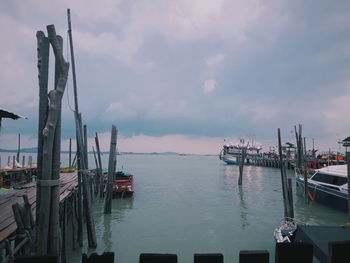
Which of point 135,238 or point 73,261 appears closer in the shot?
point 73,261

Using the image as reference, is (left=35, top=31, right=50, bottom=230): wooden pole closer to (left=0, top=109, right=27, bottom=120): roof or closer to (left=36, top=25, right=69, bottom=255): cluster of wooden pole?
(left=36, top=25, right=69, bottom=255): cluster of wooden pole

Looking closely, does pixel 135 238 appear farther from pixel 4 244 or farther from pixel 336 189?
pixel 336 189

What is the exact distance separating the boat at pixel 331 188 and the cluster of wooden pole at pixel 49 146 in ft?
59.7

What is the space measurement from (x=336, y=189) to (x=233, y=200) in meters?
8.14

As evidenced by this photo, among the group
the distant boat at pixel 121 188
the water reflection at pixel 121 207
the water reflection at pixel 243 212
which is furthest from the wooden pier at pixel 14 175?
the water reflection at pixel 243 212

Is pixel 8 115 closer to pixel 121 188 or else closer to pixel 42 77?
pixel 42 77

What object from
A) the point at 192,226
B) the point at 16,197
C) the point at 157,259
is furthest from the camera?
the point at 192,226

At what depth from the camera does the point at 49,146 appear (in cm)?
437

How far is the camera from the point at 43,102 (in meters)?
4.64

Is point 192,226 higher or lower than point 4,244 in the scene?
lower

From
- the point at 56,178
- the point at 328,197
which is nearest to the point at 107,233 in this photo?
the point at 56,178

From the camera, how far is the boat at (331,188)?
16.6 metres

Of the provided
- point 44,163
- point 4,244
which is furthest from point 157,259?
point 4,244

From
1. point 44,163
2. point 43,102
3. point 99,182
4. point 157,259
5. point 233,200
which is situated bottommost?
point 233,200
